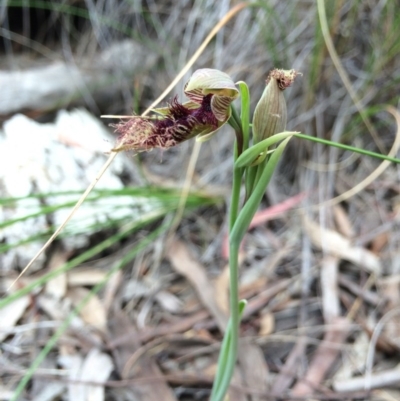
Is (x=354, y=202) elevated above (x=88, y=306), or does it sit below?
A: above

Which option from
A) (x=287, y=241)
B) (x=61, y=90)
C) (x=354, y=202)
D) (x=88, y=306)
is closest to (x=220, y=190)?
(x=287, y=241)

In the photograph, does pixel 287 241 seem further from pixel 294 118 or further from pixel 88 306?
pixel 88 306

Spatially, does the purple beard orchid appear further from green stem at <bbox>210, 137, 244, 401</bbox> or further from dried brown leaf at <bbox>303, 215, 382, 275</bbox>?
dried brown leaf at <bbox>303, 215, 382, 275</bbox>

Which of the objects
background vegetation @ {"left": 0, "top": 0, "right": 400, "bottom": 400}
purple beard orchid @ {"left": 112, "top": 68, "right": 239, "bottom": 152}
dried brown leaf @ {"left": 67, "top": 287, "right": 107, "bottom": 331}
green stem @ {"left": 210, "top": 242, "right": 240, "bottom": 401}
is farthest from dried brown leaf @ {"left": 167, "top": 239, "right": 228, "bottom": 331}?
purple beard orchid @ {"left": 112, "top": 68, "right": 239, "bottom": 152}

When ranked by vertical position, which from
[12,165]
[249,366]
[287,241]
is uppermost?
[12,165]

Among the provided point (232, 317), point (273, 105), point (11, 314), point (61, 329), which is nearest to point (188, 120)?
point (273, 105)

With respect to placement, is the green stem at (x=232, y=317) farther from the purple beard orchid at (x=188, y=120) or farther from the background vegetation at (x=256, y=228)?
the background vegetation at (x=256, y=228)
